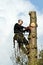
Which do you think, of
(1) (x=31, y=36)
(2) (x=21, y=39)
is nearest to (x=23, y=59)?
(2) (x=21, y=39)

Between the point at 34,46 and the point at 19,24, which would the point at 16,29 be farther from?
the point at 34,46

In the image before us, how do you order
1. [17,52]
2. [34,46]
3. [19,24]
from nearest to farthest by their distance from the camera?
[34,46] → [19,24] → [17,52]

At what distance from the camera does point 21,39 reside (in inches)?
368

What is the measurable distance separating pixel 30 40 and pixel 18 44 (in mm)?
1051

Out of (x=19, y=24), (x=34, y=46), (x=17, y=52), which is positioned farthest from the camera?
(x=17, y=52)

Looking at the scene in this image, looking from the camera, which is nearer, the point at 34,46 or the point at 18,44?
the point at 34,46

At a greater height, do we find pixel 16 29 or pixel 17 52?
pixel 16 29

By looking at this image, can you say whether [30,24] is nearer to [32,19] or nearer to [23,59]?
[32,19]

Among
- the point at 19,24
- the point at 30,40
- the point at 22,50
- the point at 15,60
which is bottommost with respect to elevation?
the point at 15,60

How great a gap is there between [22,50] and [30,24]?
140 centimetres

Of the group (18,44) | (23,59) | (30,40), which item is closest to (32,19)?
(30,40)

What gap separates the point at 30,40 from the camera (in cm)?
866

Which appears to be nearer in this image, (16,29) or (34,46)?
(34,46)

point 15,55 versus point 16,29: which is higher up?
point 16,29
